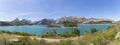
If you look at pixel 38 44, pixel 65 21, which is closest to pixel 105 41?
pixel 38 44

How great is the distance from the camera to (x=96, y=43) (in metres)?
12.0

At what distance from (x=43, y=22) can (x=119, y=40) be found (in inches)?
6611

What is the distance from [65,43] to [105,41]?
5.14 metres

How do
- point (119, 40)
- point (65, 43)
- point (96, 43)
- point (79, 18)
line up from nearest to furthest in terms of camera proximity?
point (119, 40) → point (96, 43) → point (65, 43) → point (79, 18)

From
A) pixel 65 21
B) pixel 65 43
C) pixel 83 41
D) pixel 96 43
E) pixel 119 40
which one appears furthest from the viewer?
pixel 65 21

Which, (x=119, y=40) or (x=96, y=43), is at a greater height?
(x=119, y=40)

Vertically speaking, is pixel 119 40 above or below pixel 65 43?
above

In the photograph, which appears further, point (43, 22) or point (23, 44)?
point (43, 22)

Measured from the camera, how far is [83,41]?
14.8 metres

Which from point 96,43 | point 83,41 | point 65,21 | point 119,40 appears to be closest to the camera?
point 119,40

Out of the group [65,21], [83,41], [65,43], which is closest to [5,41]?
[65,43]

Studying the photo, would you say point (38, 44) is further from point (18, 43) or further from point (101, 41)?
point (101, 41)

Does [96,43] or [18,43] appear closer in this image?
[96,43]

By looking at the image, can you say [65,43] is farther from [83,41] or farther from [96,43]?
[96,43]
